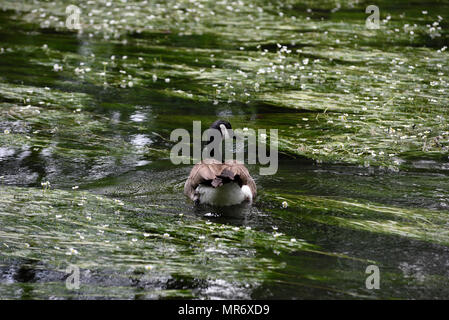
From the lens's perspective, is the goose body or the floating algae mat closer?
the floating algae mat

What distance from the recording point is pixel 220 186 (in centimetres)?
762

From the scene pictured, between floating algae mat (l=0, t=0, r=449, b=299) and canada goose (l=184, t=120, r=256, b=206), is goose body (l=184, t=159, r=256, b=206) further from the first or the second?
floating algae mat (l=0, t=0, r=449, b=299)

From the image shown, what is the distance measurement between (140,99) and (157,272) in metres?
6.68

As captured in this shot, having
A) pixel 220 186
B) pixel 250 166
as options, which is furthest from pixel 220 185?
pixel 250 166

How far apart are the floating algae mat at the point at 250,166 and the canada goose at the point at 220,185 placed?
13 cm

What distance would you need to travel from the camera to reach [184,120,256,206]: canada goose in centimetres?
750

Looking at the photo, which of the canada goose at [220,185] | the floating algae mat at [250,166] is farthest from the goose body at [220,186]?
A: the floating algae mat at [250,166]

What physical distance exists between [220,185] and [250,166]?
187 cm

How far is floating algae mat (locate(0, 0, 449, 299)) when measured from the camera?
5.83 m

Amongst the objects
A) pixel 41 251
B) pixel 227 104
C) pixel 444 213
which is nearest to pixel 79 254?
pixel 41 251

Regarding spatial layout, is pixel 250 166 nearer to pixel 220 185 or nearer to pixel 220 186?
pixel 220 186

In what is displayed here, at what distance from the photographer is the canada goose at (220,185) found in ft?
24.6

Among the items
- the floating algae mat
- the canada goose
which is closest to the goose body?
the canada goose
